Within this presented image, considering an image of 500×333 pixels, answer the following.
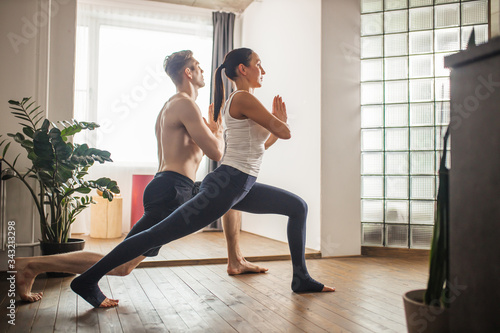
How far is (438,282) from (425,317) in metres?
0.11

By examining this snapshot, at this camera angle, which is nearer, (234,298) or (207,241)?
(234,298)

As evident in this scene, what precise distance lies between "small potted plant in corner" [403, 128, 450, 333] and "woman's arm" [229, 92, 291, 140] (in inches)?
38.2

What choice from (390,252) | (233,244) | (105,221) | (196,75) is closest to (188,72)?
(196,75)

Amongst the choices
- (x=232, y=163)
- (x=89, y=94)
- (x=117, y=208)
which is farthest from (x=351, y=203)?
(x=89, y=94)

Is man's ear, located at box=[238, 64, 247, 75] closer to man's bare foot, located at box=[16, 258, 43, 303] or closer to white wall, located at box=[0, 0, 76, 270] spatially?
man's bare foot, located at box=[16, 258, 43, 303]

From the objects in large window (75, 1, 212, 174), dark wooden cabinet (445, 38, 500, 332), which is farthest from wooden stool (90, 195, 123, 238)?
dark wooden cabinet (445, 38, 500, 332)

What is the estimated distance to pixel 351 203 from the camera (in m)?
3.69

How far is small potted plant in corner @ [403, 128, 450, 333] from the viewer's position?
3.92 ft

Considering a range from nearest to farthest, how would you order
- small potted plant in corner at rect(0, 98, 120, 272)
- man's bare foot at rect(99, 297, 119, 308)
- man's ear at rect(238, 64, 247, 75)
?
man's bare foot at rect(99, 297, 119, 308) → man's ear at rect(238, 64, 247, 75) → small potted plant in corner at rect(0, 98, 120, 272)

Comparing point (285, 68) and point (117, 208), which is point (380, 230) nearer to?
point (285, 68)

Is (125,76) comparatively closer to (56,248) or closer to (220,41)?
(220,41)

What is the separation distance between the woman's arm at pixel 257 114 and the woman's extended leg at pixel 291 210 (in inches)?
14.1

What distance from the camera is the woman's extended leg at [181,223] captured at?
183cm

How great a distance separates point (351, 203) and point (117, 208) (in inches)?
99.9
